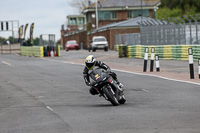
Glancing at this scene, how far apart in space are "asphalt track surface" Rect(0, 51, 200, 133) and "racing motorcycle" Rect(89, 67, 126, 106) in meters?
0.23

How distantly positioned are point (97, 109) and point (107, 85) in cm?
84

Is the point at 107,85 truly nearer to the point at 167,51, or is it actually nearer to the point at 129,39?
the point at 167,51

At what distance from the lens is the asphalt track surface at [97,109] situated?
8797 millimetres

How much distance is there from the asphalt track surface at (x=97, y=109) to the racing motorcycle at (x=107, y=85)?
230 millimetres

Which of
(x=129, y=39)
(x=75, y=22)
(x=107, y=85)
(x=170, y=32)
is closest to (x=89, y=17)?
(x=129, y=39)

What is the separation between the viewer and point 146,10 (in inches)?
3696

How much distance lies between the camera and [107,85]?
484 inches

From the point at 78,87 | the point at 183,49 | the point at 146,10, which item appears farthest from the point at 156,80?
the point at 146,10

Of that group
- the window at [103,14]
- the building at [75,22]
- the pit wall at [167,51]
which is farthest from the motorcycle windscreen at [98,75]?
the building at [75,22]

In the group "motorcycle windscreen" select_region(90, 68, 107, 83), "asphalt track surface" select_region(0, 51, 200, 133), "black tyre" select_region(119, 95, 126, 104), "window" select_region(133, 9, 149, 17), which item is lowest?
"asphalt track surface" select_region(0, 51, 200, 133)

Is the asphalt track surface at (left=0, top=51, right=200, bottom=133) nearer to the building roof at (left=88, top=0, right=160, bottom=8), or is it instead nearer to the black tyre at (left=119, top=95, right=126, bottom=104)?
the black tyre at (left=119, top=95, right=126, bottom=104)

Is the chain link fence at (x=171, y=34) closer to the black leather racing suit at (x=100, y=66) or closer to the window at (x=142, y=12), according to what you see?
the black leather racing suit at (x=100, y=66)

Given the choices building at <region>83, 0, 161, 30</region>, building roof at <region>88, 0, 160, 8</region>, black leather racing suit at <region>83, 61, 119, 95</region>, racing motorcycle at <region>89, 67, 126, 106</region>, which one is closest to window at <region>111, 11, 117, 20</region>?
building at <region>83, 0, 161, 30</region>

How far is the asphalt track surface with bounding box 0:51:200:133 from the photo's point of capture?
28.9ft
